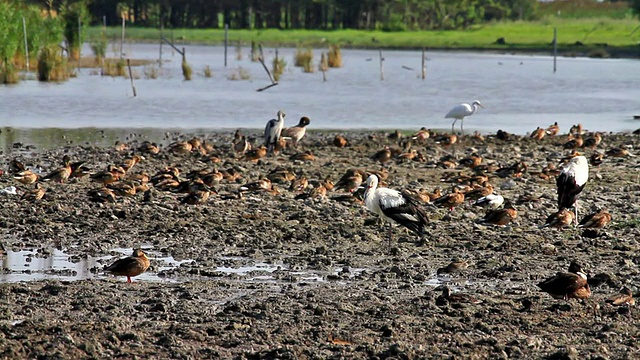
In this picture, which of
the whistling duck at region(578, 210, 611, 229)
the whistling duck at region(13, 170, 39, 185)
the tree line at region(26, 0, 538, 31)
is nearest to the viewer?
the whistling duck at region(578, 210, 611, 229)

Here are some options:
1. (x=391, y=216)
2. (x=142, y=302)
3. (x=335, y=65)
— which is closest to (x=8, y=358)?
(x=142, y=302)

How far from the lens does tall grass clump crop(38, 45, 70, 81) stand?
1628 inches

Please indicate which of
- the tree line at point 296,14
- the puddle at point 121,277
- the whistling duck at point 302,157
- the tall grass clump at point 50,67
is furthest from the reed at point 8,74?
the tree line at point 296,14

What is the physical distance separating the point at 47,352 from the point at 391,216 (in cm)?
519

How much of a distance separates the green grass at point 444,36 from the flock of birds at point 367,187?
60.1 meters

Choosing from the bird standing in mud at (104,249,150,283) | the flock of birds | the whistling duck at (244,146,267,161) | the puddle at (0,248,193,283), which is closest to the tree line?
the whistling duck at (244,146,267,161)

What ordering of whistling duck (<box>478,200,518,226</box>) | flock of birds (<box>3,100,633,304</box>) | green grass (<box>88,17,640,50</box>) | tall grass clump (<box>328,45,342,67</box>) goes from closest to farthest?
flock of birds (<box>3,100,633,304</box>) < whistling duck (<box>478,200,518,226</box>) < tall grass clump (<box>328,45,342,67</box>) < green grass (<box>88,17,640,50</box>)

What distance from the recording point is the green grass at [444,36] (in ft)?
269

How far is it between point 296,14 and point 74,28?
50203 mm

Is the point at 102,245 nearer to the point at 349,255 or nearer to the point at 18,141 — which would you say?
the point at 349,255

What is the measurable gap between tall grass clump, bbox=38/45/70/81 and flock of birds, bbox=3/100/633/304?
23.0 m

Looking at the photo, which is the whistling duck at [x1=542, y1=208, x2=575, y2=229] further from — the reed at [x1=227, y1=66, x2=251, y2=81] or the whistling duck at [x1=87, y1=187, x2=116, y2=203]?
the reed at [x1=227, y1=66, x2=251, y2=81]

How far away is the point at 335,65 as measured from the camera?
59344mm

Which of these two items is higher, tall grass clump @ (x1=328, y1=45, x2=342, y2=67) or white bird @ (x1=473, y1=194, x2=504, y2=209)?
white bird @ (x1=473, y1=194, x2=504, y2=209)
